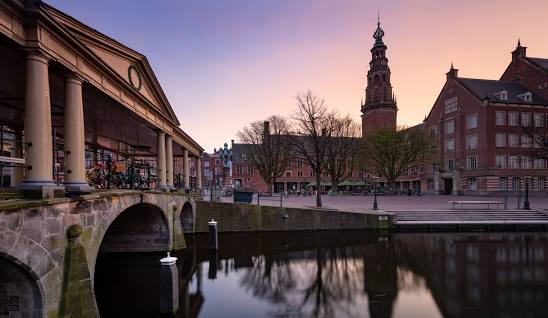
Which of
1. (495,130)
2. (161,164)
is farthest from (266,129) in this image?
(161,164)

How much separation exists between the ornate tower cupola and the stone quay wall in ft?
178

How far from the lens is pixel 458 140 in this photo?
5294 centimetres

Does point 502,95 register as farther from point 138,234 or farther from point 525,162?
point 138,234

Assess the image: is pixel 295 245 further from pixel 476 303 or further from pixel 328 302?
pixel 476 303

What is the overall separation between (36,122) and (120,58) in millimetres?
6615

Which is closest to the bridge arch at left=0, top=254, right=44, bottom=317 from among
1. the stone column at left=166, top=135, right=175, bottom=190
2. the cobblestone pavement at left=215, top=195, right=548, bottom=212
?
the stone column at left=166, top=135, right=175, bottom=190

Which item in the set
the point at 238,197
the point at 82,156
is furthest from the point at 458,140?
the point at 82,156

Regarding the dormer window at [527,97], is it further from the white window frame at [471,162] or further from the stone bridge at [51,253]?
the stone bridge at [51,253]

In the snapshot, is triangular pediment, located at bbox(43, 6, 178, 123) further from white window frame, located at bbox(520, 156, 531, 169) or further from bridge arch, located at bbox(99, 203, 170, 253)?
white window frame, located at bbox(520, 156, 531, 169)

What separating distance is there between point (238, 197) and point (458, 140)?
1644 inches

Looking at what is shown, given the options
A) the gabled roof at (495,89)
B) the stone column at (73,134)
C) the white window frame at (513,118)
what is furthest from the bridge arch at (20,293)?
the white window frame at (513,118)

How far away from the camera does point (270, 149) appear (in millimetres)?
48031

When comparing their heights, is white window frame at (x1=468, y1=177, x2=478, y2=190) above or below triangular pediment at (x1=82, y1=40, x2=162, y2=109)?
below

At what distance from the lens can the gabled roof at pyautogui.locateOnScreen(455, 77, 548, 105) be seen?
49656 mm
